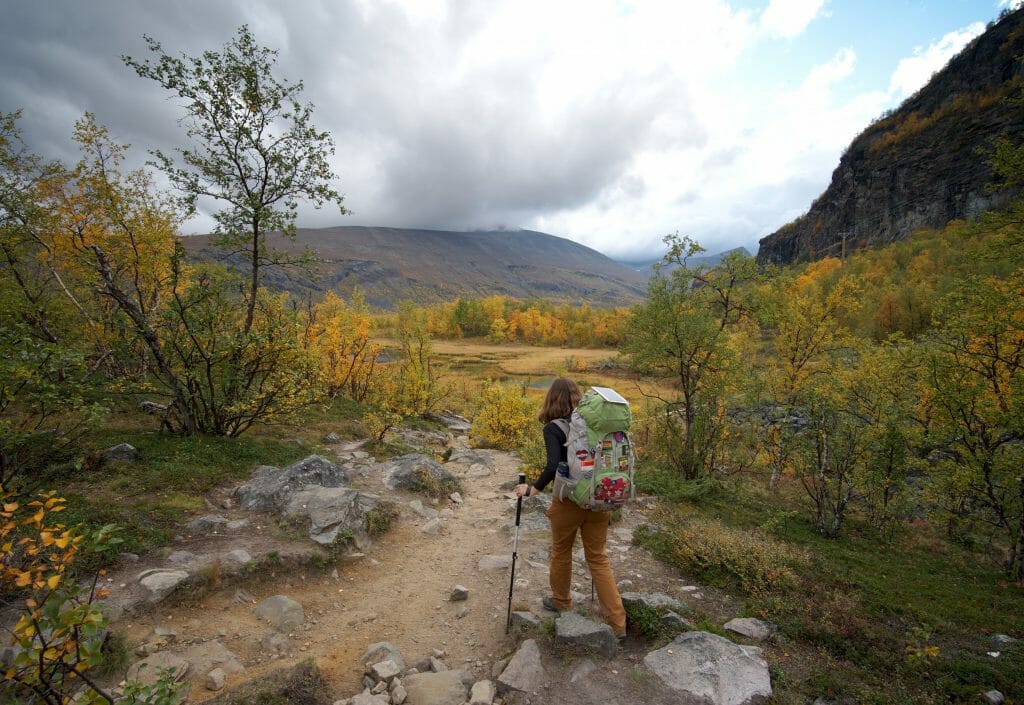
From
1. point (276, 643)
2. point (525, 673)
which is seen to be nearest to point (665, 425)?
point (525, 673)

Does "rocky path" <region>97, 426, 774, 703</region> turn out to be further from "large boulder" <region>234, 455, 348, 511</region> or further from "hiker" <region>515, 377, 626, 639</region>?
"hiker" <region>515, 377, 626, 639</region>

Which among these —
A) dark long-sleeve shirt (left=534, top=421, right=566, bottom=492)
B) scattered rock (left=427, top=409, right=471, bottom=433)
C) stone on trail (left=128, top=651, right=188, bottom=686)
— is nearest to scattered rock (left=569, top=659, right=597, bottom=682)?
dark long-sleeve shirt (left=534, top=421, right=566, bottom=492)

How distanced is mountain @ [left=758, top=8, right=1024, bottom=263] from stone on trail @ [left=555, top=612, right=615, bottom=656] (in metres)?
103

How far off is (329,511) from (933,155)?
128116 millimetres

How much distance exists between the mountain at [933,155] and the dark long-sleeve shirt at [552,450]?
102982 millimetres

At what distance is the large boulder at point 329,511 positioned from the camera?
793 cm

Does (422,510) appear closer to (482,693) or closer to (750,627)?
(482,693)

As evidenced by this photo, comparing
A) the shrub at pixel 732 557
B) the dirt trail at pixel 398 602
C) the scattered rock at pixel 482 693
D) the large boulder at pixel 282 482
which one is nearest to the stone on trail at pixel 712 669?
the dirt trail at pixel 398 602

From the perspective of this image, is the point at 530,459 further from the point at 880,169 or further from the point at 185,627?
the point at 880,169

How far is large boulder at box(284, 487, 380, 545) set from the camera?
793cm

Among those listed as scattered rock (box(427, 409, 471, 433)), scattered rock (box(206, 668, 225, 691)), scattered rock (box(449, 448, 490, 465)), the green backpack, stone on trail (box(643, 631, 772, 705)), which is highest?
the green backpack

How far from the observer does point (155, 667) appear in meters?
4.81

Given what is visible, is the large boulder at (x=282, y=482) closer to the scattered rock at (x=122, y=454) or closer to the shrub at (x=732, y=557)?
the scattered rock at (x=122, y=454)

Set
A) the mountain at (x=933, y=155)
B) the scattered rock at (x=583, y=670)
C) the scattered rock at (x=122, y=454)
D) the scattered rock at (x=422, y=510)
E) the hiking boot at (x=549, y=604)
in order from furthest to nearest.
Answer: the mountain at (x=933, y=155) < the scattered rock at (x=422, y=510) < the scattered rock at (x=122, y=454) < the hiking boot at (x=549, y=604) < the scattered rock at (x=583, y=670)
